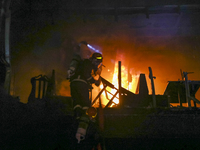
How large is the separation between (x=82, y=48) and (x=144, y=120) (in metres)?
2.84

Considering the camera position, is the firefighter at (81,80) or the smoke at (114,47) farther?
the smoke at (114,47)

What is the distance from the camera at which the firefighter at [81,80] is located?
3.87 m

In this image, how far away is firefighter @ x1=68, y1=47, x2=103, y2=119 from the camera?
3.87 metres

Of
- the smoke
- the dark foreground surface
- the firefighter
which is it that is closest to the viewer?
the dark foreground surface

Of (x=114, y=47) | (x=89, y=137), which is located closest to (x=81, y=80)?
(x=89, y=137)

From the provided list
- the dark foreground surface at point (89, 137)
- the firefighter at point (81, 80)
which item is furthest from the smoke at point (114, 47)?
the dark foreground surface at point (89, 137)

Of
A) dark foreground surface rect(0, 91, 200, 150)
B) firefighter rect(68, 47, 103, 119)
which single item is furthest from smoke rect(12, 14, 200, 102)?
dark foreground surface rect(0, 91, 200, 150)

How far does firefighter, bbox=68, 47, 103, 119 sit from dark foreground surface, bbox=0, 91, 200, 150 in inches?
14.8

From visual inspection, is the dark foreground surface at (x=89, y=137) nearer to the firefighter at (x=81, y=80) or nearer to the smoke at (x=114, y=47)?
the firefighter at (x=81, y=80)

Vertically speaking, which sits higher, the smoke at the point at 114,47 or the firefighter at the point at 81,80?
the smoke at the point at 114,47

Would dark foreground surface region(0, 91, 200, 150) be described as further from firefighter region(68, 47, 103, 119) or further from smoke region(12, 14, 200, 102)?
smoke region(12, 14, 200, 102)

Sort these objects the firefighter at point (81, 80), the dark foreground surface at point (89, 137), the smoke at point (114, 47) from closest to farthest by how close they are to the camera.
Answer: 1. the dark foreground surface at point (89, 137)
2. the firefighter at point (81, 80)
3. the smoke at point (114, 47)

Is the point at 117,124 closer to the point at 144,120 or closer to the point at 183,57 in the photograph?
the point at 144,120

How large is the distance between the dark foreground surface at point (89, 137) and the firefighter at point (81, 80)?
376mm
